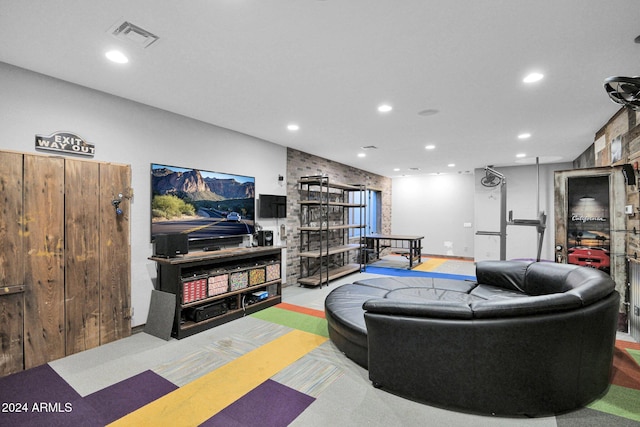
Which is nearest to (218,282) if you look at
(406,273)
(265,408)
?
(265,408)

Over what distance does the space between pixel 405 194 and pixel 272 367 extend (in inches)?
336

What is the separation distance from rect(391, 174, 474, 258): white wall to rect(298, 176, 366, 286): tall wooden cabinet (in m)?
3.07

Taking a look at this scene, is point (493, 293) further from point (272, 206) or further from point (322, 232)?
point (322, 232)

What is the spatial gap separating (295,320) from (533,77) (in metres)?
3.68

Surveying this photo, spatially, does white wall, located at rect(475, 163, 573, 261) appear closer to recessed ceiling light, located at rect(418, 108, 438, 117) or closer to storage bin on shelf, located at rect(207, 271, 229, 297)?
recessed ceiling light, located at rect(418, 108, 438, 117)

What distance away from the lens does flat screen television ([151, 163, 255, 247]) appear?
11.7 ft

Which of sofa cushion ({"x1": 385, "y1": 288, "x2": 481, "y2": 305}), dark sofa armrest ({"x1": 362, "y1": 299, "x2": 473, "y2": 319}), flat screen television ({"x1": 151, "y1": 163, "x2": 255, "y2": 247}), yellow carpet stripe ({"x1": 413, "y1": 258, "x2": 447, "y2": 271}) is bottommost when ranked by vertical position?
yellow carpet stripe ({"x1": 413, "y1": 258, "x2": 447, "y2": 271})

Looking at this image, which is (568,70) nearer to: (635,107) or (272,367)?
(635,107)

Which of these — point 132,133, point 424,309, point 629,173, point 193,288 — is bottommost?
point 193,288

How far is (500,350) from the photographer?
1.89 m

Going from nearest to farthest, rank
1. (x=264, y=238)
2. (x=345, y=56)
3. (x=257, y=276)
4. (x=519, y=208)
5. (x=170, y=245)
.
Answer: (x=345, y=56), (x=170, y=245), (x=257, y=276), (x=264, y=238), (x=519, y=208)

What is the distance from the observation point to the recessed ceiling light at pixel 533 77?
8.80 feet

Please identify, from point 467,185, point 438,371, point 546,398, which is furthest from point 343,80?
point 467,185

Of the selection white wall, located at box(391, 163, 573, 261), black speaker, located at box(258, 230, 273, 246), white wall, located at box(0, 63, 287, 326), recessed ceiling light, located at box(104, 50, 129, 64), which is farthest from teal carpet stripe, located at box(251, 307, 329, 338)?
white wall, located at box(391, 163, 573, 261)
